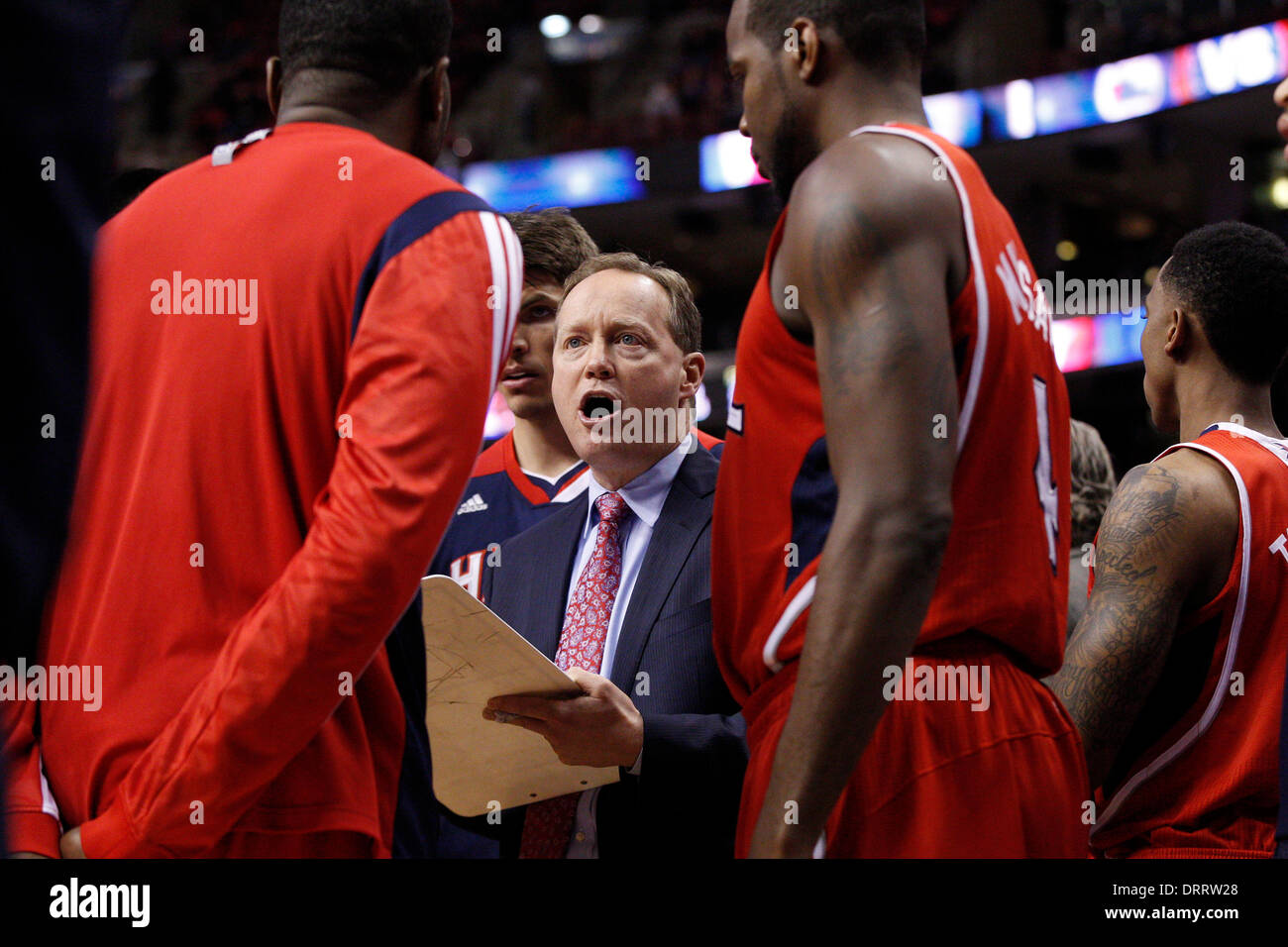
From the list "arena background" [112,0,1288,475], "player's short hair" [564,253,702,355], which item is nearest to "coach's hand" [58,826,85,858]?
"player's short hair" [564,253,702,355]

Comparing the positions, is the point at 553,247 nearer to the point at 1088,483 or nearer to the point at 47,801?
the point at 1088,483

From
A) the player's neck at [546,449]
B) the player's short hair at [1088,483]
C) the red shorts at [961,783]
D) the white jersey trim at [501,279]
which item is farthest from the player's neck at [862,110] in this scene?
the player's short hair at [1088,483]

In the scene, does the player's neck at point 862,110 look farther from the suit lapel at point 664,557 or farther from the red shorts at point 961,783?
the suit lapel at point 664,557

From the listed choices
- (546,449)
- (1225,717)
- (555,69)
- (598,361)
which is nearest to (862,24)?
(598,361)

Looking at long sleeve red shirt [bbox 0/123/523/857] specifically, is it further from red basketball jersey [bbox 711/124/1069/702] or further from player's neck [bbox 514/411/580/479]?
player's neck [bbox 514/411/580/479]

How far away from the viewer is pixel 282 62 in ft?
5.89

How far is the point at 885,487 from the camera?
1.47 meters

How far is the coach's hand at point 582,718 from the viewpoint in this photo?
6.21ft

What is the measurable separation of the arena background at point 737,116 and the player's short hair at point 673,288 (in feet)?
28.0

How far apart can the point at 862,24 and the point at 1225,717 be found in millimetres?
1444

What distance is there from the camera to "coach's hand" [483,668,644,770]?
1.89 m
